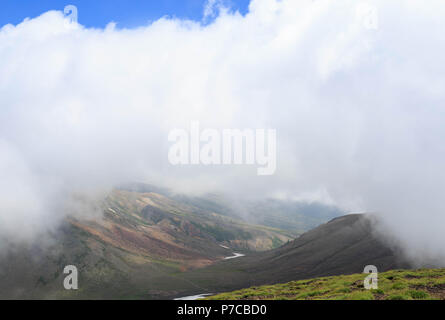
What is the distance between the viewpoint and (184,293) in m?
178

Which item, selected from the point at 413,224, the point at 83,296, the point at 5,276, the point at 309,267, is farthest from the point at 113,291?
the point at 413,224

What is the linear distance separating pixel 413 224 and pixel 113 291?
190956 millimetres

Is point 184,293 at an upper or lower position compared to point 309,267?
lower

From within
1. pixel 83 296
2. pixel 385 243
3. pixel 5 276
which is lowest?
pixel 83 296
